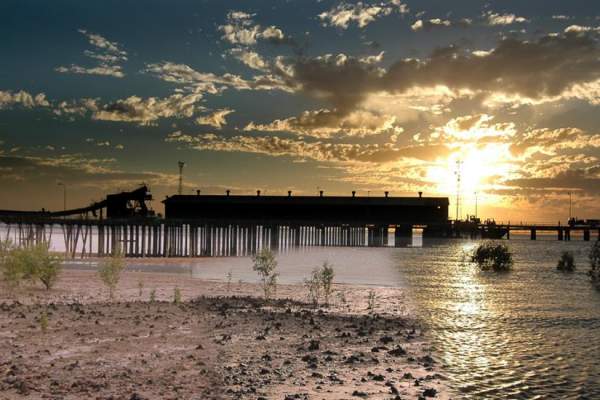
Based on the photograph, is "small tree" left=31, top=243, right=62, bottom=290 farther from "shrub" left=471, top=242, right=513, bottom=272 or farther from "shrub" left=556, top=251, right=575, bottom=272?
"shrub" left=556, top=251, right=575, bottom=272

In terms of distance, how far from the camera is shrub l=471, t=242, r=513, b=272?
5322cm

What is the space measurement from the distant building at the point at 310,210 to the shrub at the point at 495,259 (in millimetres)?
46562

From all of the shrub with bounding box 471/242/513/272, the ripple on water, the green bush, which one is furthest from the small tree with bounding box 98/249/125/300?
the shrub with bounding box 471/242/513/272

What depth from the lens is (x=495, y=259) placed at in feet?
175

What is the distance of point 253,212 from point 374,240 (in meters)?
30.3

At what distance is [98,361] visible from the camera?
500 inches

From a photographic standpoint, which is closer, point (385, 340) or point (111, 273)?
point (385, 340)

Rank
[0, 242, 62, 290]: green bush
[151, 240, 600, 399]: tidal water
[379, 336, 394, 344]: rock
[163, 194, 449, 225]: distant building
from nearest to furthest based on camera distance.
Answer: [151, 240, 600, 399]: tidal water < [379, 336, 394, 344]: rock < [0, 242, 62, 290]: green bush < [163, 194, 449, 225]: distant building

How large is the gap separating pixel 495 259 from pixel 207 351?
44.5 meters

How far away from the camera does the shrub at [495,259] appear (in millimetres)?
53219

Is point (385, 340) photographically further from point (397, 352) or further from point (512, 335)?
point (512, 335)

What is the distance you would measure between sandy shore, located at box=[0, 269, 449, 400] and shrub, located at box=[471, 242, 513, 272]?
34.0 m

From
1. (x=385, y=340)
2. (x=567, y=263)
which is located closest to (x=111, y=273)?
(x=385, y=340)

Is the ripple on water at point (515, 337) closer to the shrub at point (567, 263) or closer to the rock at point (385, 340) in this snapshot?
the rock at point (385, 340)
